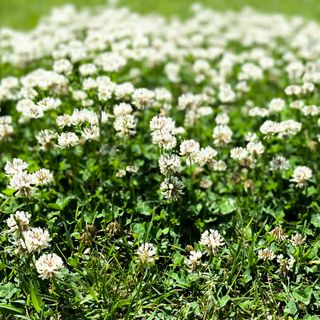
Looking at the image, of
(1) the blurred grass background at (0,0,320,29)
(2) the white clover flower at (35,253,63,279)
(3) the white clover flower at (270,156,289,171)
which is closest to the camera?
(2) the white clover flower at (35,253,63,279)

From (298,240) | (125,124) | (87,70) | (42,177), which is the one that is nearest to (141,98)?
(125,124)

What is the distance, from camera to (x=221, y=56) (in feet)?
18.0

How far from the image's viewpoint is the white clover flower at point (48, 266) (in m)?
2.41

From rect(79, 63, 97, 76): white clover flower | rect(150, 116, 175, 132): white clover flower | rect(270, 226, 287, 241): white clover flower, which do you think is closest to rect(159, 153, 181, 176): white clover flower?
rect(150, 116, 175, 132): white clover flower

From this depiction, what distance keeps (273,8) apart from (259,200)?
5.10 meters

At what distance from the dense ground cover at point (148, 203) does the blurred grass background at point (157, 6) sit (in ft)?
10.8

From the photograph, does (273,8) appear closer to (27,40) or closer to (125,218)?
(27,40)

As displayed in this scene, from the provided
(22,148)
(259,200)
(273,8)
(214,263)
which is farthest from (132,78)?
(273,8)

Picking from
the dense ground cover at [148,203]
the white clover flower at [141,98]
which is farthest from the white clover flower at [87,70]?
the white clover flower at [141,98]

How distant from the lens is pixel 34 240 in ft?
8.21

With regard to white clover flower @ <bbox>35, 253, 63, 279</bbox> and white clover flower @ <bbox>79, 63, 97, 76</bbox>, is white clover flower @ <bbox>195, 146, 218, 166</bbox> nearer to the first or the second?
white clover flower @ <bbox>35, 253, 63, 279</bbox>

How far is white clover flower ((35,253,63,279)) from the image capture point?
2.41 metres

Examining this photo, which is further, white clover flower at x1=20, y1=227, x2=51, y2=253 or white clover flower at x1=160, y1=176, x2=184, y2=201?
white clover flower at x1=160, y1=176, x2=184, y2=201

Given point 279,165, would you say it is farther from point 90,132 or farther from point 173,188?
point 90,132
